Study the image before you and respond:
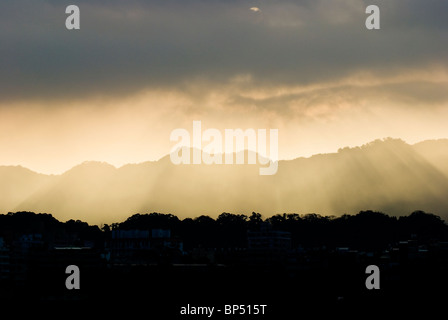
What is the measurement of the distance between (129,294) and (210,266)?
1961 cm

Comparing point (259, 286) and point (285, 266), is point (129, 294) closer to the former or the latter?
point (259, 286)

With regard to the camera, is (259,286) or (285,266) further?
(285,266)
